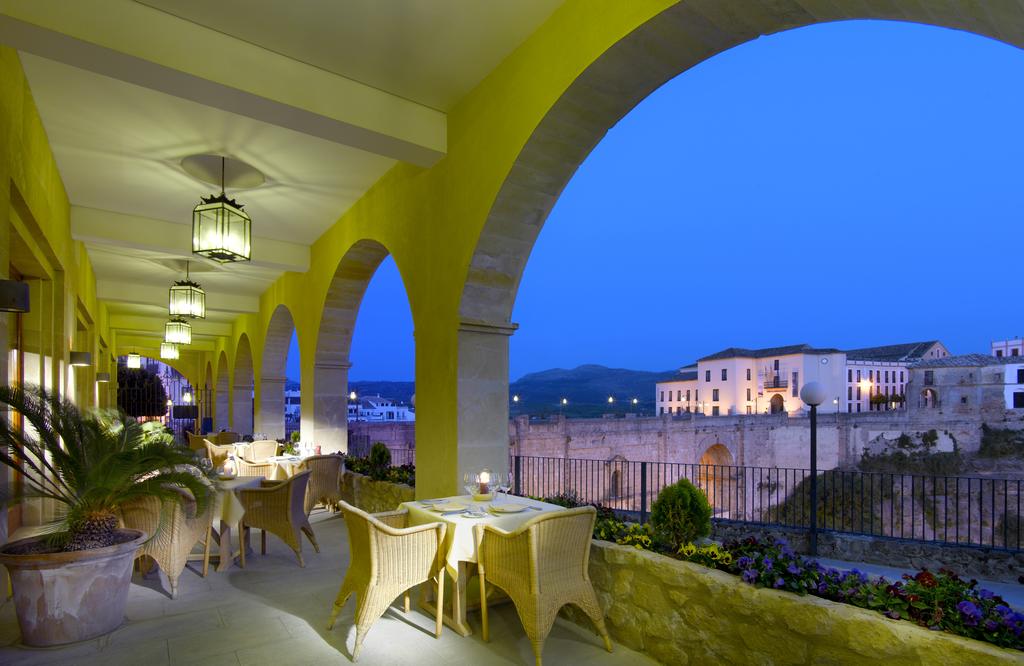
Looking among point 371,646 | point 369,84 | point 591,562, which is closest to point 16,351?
point 369,84

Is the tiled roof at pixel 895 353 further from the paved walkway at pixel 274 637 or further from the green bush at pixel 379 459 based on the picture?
the paved walkway at pixel 274 637

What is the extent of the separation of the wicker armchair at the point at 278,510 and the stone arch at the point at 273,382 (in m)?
6.49

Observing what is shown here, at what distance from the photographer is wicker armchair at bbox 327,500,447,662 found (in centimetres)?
312

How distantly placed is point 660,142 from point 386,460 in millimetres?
134340

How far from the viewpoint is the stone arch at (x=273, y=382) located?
10969 millimetres

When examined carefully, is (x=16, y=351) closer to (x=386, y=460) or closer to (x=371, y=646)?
(x=386, y=460)

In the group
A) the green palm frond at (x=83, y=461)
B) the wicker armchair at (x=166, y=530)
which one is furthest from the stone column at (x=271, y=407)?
the green palm frond at (x=83, y=461)

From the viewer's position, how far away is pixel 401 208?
212 inches

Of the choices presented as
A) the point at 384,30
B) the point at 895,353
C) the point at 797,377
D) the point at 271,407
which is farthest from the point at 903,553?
the point at 895,353

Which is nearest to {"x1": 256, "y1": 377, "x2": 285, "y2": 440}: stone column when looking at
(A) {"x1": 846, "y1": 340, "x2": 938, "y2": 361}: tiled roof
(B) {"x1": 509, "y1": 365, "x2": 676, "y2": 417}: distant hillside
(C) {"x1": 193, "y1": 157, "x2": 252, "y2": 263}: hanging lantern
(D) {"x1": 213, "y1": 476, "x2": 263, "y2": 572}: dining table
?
(D) {"x1": 213, "y1": 476, "x2": 263, "y2": 572}: dining table

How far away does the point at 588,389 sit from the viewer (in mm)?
73750

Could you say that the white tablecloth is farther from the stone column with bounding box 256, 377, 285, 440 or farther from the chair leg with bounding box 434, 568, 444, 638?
the stone column with bounding box 256, 377, 285, 440

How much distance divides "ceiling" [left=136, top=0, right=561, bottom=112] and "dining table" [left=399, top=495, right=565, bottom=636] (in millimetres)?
3082

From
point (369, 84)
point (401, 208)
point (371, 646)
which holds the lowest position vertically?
point (371, 646)
